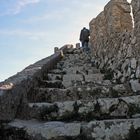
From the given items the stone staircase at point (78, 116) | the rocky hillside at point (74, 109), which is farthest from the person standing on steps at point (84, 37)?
the stone staircase at point (78, 116)

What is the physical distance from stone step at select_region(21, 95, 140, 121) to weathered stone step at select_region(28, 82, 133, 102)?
680mm

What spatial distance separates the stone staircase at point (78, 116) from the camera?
3.38 meters

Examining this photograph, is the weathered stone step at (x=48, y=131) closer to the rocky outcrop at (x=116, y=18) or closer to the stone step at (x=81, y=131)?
the stone step at (x=81, y=131)

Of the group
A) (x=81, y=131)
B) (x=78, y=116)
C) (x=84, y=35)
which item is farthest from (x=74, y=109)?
(x=84, y=35)

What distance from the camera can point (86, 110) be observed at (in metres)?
4.03

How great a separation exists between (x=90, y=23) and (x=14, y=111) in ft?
23.5

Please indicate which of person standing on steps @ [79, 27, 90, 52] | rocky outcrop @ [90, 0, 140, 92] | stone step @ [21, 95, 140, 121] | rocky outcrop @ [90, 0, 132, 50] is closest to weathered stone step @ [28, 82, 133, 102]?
rocky outcrop @ [90, 0, 140, 92]

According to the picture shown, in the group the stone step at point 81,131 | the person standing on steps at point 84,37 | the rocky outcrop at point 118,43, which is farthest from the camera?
the person standing on steps at point 84,37

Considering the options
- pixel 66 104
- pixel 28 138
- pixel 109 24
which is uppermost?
pixel 109 24

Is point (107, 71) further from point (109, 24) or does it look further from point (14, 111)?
point (14, 111)

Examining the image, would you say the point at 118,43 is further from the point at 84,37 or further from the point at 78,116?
the point at 84,37

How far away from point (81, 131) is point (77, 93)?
5.09 feet

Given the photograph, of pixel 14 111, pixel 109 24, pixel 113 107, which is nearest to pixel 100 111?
pixel 113 107

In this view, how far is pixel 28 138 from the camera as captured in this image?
3428mm
